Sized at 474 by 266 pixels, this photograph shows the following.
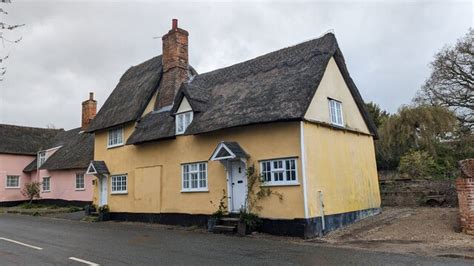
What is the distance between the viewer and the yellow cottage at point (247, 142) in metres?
14.1

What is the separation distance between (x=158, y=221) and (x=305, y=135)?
8.77m

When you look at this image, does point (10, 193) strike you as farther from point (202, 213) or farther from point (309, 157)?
point (309, 157)

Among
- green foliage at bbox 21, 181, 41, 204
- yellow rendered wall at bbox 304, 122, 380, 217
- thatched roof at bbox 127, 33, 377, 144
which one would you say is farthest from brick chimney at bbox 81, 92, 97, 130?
yellow rendered wall at bbox 304, 122, 380, 217

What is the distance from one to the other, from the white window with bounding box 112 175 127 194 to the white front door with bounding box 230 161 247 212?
25.3ft

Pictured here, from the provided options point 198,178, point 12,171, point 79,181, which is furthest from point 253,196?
point 12,171

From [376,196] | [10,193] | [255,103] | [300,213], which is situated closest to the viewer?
[300,213]

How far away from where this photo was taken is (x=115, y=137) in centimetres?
2220

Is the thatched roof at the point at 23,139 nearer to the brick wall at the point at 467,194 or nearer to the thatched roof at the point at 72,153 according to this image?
the thatched roof at the point at 72,153

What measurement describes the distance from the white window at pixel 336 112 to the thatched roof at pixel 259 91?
5.16ft

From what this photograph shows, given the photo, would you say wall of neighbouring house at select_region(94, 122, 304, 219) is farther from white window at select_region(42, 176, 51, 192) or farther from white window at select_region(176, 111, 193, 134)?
white window at select_region(42, 176, 51, 192)

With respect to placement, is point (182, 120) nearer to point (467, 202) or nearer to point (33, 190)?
point (467, 202)

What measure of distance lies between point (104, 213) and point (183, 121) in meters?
7.56

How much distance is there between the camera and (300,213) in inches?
530

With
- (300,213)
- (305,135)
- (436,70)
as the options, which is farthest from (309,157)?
(436,70)
